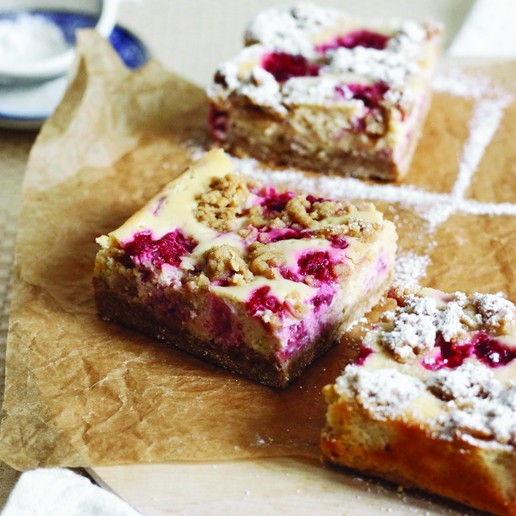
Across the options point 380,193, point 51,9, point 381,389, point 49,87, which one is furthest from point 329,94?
point 51,9

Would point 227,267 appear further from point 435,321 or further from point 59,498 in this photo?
point 59,498

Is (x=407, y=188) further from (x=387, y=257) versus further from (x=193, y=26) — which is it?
(x=193, y=26)

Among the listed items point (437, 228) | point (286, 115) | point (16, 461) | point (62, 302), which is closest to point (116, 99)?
point (286, 115)

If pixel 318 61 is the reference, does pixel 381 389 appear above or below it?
below

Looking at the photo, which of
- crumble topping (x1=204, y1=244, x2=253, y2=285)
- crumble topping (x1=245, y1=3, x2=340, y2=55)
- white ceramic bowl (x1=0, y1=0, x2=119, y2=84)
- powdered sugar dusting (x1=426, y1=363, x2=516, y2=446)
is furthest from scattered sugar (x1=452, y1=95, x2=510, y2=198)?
white ceramic bowl (x1=0, y1=0, x2=119, y2=84)

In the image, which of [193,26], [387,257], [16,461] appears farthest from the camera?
[193,26]

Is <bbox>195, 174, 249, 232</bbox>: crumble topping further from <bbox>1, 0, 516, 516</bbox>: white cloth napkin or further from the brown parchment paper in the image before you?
<bbox>1, 0, 516, 516</bbox>: white cloth napkin
